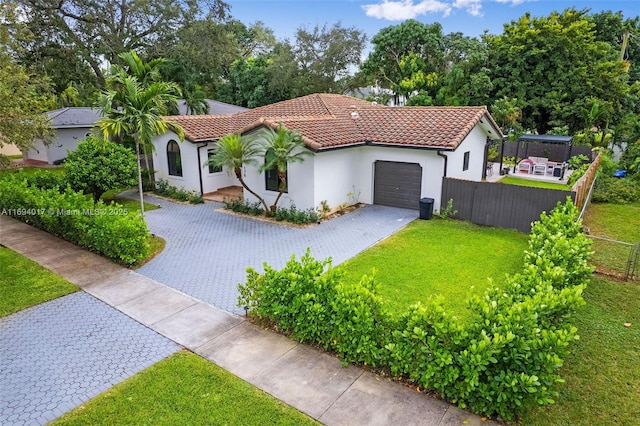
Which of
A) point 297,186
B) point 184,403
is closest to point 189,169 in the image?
point 297,186

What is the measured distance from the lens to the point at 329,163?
1496cm

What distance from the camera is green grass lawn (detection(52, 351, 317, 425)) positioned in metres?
5.14

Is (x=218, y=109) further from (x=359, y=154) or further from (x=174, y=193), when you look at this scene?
(x=359, y=154)

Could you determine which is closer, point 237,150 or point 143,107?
point 143,107

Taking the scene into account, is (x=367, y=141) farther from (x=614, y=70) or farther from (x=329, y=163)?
(x=614, y=70)

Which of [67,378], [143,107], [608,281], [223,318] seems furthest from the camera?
[143,107]

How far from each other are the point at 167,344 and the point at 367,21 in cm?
3899

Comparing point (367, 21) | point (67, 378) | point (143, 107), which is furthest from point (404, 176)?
point (367, 21)

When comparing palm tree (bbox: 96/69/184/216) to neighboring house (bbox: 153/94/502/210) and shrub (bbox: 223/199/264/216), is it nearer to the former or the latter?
neighboring house (bbox: 153/94/502/210)

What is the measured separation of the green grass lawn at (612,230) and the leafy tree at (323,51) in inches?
1069

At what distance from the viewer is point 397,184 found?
52.6 ft

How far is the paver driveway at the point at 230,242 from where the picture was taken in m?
9.65

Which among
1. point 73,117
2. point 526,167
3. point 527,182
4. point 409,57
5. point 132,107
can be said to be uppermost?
point 409,57

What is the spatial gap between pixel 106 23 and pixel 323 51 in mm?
19342
